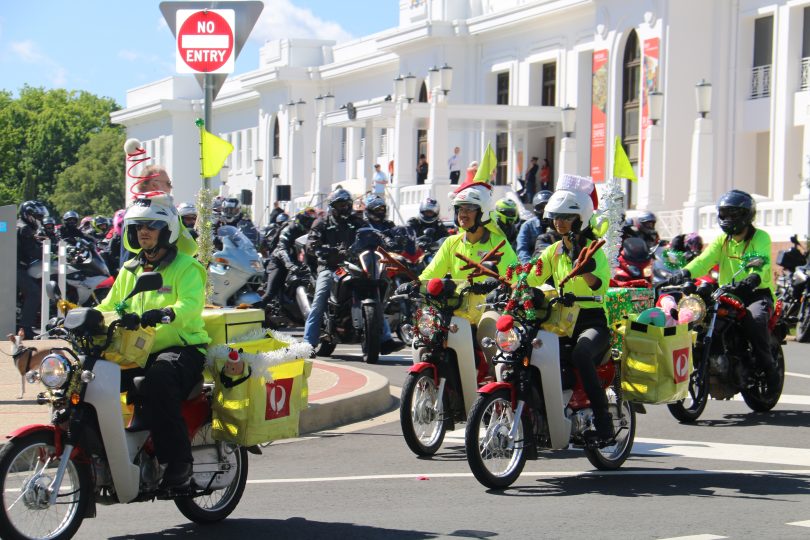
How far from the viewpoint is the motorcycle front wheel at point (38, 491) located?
6676 mm

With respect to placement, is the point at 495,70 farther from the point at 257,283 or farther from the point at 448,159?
the point at 257,283

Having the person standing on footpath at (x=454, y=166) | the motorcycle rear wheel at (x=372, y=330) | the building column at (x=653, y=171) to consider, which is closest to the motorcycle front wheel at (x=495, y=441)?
the motorcycle rear wheel at (x=372, y=330)

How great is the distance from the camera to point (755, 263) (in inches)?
476

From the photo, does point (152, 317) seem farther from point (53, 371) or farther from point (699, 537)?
point (699, 537)

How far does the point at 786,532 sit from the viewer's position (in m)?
7.59

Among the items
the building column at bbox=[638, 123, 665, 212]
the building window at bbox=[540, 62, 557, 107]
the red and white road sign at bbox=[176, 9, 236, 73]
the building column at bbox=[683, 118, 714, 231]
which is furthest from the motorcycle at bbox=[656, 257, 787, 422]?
the building window at bbox=[540, 62, 557, 107]

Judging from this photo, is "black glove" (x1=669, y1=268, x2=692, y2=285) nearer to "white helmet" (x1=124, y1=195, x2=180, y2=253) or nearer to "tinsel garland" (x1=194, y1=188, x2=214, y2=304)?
"tinsel garland" (x1=194, y1=188, x2=214, y2=304)

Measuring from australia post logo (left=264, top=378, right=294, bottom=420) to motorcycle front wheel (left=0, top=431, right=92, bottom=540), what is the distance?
114 centimetres

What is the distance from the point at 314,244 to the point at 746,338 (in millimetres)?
5757

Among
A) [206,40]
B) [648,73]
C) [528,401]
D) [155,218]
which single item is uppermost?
[648,73]

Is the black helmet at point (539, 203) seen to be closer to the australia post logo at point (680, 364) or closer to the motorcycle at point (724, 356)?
the motorcycle at point (724, 356)

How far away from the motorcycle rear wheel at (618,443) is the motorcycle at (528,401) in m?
0.07

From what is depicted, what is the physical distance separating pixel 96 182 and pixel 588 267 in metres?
93.9

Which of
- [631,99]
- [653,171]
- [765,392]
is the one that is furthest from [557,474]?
[631,99]
